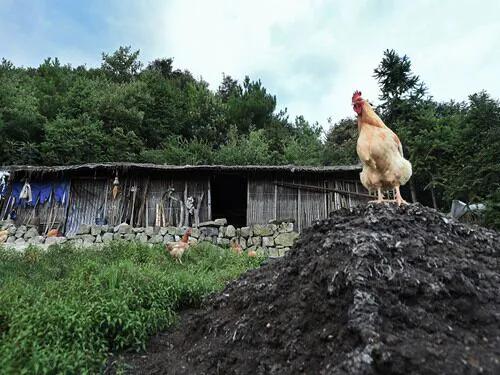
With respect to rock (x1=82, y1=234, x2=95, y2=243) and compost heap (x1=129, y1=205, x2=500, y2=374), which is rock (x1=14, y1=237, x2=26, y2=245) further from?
compost heap (x1=129, y1=205, x2=500, y2=374)

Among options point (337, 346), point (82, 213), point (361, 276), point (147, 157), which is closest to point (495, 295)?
point (361, 276)

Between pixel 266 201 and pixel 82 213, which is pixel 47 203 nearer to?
pixel 82 213

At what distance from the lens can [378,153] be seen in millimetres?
4621

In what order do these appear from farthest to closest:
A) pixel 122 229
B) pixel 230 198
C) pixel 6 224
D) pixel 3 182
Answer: pixel 230 198, pixel 3 182, pixel 6 224, pixel 122 229

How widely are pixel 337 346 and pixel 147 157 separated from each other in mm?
18858

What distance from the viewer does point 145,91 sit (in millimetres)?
26422

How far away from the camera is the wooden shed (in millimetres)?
13820

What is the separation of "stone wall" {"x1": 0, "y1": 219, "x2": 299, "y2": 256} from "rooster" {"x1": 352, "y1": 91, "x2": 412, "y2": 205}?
740cm

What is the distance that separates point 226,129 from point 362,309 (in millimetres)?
23525

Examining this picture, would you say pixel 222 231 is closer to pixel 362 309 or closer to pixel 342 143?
pixel 362 309

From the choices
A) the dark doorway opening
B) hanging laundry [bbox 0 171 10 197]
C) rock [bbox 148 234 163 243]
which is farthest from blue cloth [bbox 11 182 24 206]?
the dark doorway opening

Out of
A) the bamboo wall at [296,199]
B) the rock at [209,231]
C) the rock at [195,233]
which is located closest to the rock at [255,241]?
the rock at [209,231]

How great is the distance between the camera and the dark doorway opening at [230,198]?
15.4 metres

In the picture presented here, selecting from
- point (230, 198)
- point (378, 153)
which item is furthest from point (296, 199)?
point (378, 153)
